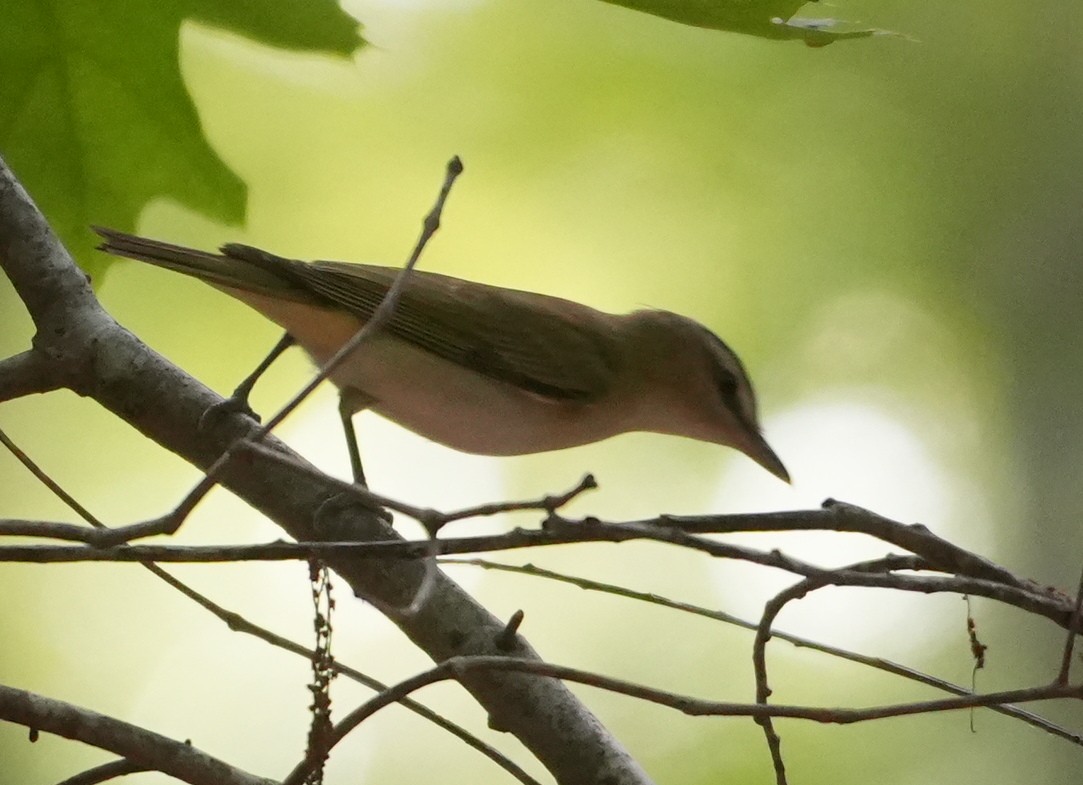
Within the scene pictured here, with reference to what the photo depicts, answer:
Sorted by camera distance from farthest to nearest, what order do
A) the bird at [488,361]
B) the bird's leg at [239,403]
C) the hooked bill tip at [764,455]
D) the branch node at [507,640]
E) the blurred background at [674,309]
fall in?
the blurred background at [674,309]
the hooked bill tip at [764,455]
the bird at [488,361]
the bird's leg at [239,403]
the branch node at [507,640]

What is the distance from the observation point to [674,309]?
6.86 ft

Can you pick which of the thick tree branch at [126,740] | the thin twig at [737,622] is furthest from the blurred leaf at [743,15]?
the thick tree branch at [126,740]

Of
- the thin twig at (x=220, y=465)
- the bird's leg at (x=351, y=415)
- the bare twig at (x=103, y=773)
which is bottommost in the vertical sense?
the bare twig at (x=103, y=773)

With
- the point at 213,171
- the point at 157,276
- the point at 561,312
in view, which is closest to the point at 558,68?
the point at 561,312

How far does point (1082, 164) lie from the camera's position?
2.53 meters

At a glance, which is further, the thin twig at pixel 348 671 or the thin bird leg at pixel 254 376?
the thin bird leg at pixel 254 376

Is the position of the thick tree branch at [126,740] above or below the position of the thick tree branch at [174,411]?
below

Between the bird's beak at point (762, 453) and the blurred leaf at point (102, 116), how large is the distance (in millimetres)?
819

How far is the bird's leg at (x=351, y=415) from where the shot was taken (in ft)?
4.85

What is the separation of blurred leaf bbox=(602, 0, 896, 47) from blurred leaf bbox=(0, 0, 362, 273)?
17.5 inches

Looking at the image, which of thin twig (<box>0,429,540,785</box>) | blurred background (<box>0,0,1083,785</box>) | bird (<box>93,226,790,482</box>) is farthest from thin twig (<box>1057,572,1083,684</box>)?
blurred background (<box>0,0,1083,785</box>)

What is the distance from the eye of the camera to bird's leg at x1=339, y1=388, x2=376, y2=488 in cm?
148

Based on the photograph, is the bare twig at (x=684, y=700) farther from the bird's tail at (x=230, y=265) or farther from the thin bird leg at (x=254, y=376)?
the bird's tail at (x=230, y=265)

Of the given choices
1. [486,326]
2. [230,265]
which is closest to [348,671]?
[230,265]
